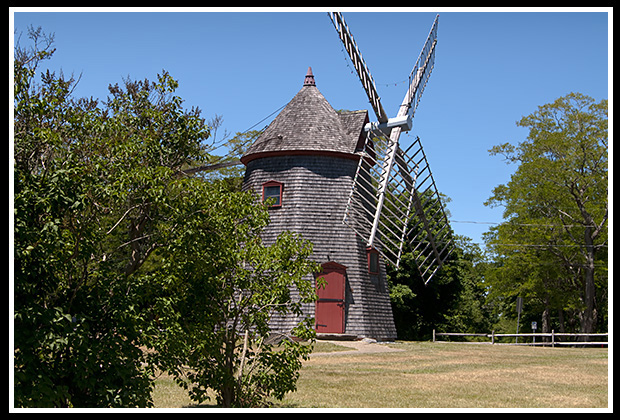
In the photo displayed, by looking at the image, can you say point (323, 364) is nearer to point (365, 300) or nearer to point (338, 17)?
point (365, 300)

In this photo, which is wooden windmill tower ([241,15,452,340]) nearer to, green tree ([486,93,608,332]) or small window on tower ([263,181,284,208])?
small window on tower ([263,181,284,208])

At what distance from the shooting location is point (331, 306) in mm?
24344

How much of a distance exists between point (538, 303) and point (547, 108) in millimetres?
11569

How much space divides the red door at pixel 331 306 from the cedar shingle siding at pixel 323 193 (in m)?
0.28

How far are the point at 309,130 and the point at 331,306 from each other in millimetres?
6622

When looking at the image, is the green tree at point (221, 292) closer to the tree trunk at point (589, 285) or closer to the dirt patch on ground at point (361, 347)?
the dirt patch on ground at point (361, 347)

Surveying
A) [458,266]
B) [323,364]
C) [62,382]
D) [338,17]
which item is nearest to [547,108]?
[458,266]

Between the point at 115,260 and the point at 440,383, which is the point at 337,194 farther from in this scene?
the point at 115,260

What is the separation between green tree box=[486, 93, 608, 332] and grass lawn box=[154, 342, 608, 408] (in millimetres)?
12458

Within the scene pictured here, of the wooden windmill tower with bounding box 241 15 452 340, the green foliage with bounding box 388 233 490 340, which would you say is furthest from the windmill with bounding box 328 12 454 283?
the green foliage with bounding box 388 233 490 340

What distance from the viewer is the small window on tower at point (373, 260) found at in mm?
25653

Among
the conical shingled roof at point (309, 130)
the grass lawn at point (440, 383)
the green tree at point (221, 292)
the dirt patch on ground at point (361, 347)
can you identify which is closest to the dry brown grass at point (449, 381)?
the grass lawn at point (440, 383)

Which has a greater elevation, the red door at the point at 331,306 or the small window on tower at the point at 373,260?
the small window on tower at the point at 373,260

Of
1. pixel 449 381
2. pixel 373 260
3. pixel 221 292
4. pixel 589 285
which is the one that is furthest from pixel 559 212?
pixel 221 292
